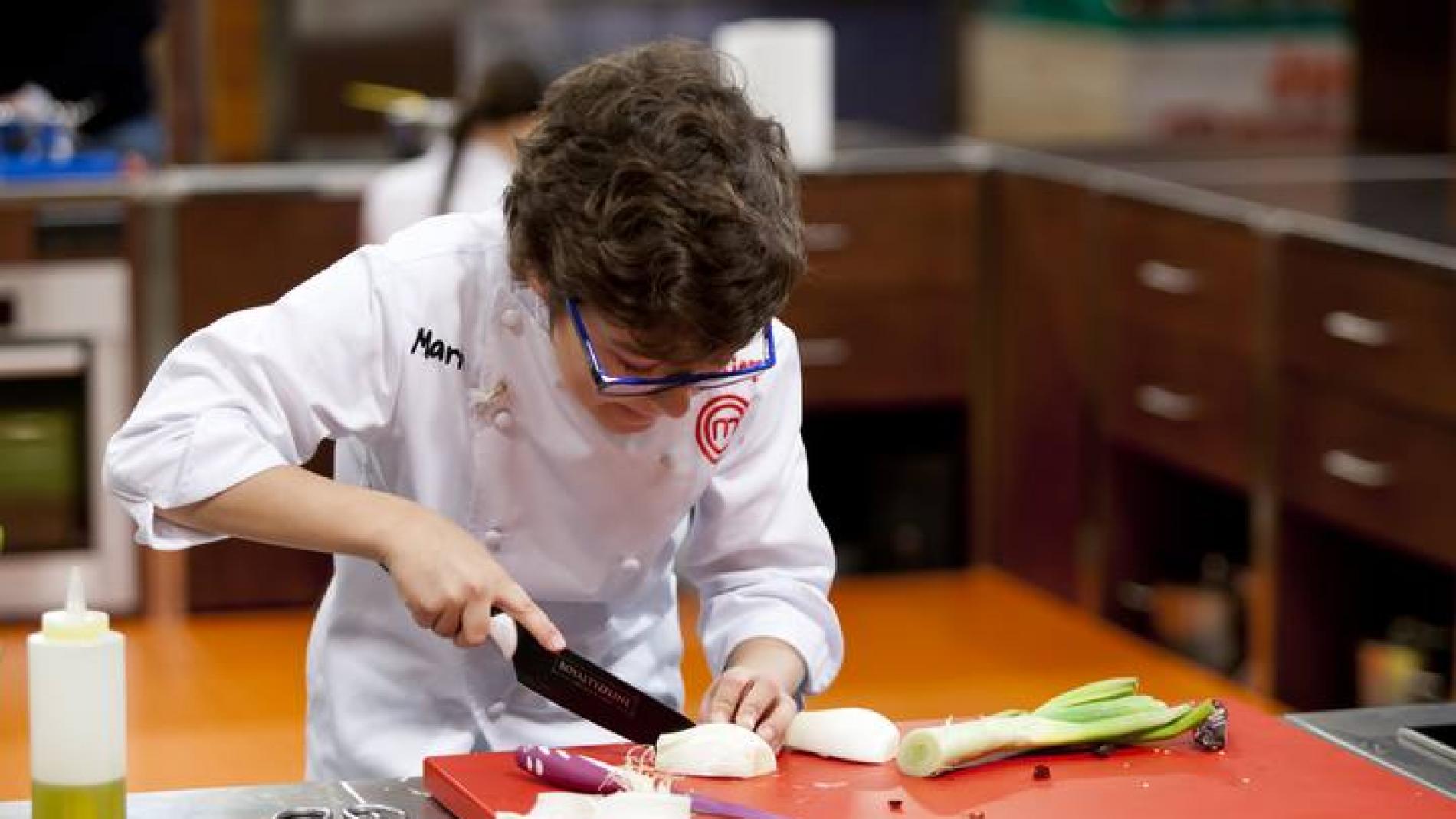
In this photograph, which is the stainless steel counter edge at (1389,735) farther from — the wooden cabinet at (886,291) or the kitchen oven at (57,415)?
the kitchen oven at (57,415)

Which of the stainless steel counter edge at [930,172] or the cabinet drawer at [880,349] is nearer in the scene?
the stainless steel counter edge at [930,172]

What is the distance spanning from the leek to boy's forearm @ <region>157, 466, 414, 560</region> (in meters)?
0.47

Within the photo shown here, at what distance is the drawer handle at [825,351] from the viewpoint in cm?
546

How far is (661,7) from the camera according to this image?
6441 millimetres

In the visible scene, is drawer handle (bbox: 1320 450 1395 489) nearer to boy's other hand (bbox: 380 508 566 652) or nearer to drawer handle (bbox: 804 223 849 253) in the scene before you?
drawer handle (bbox: 804 223 849 253)

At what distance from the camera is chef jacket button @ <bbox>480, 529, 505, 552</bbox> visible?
2.16 metres

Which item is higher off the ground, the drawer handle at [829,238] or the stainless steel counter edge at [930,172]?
the stainless steel counter edge at [930,172]

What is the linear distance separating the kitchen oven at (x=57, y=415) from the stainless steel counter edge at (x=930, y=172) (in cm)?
17

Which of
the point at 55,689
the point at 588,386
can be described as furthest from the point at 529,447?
the point at 55,689

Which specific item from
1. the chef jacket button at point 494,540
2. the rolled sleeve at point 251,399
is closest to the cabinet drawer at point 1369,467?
the chef jacket button at point 494,540

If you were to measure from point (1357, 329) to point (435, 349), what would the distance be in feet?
8.17

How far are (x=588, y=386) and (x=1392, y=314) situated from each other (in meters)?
2.38

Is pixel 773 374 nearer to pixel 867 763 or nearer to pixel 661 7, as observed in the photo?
pixel 867 763

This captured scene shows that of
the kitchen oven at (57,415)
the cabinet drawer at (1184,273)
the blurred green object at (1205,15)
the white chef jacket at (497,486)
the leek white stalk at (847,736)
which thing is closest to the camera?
the leek white stalk at (847,736)
